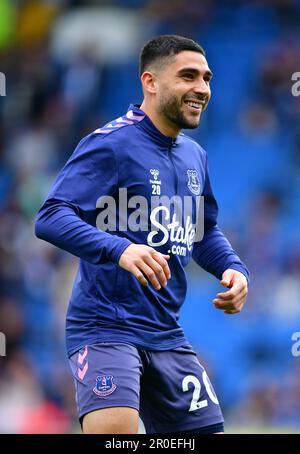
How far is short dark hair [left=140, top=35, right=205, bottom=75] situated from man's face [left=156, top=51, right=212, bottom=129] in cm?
4

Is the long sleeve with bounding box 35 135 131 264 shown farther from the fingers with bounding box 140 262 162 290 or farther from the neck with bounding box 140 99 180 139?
the neck with bounding box 140 99 180 139

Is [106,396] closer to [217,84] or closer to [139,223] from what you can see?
[139,223]

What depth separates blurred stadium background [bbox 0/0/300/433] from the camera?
40.5 ft

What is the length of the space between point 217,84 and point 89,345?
9.92 metres

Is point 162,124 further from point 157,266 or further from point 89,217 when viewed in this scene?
point 157,266

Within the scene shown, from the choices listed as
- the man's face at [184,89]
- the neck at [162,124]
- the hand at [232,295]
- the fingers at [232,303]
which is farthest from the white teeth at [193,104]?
the fingers at [232,303]

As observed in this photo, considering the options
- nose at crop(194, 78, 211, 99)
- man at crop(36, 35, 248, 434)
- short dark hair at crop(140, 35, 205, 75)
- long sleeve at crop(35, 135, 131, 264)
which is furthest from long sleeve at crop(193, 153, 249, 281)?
long sleeve at crop(35, 135, 131, 264)

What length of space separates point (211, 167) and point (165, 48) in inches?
334

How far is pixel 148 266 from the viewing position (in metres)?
5.17

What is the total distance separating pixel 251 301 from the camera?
514 inches

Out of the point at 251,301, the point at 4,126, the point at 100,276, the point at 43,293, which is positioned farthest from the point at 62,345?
the point at 100,276

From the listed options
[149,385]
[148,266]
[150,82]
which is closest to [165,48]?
[150,82]

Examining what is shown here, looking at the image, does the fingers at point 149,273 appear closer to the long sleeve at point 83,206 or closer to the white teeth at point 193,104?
the long sleeve at point 83,206
